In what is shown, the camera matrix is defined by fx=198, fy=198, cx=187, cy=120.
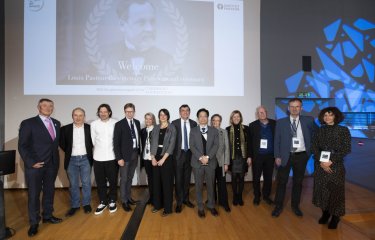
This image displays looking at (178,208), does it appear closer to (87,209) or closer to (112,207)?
(112,207)

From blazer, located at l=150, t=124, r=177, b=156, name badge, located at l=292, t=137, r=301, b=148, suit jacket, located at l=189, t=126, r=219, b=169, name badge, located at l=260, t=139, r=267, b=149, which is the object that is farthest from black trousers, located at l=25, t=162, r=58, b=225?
name badge, located at l=292, t=137, r=301, b=148

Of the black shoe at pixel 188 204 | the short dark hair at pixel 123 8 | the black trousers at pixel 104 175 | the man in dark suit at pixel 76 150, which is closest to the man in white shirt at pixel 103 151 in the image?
the black trousers at pixel 104 175

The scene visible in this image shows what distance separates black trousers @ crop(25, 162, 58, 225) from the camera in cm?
238

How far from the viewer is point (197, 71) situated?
392 centimetres

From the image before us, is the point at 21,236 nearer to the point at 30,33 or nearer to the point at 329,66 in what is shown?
the point at 30,33

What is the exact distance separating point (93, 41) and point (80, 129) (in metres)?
1.86

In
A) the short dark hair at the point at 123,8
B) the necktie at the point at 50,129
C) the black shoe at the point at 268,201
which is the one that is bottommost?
the black shoe at the point at 268,201

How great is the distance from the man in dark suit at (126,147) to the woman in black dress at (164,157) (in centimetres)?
37

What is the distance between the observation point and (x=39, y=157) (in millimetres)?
2404

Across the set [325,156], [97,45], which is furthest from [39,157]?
[325,156]

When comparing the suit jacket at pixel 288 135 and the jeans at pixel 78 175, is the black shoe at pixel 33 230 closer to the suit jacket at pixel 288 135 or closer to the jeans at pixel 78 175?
the jeans at pixel 78 175

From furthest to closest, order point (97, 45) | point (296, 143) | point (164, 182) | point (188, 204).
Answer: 1. point (97, 45)
2. point (188, 204)
3. point (164, 182)
4. point (296, 143)

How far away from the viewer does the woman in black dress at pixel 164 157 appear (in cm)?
277

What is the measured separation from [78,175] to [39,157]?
0.60m
